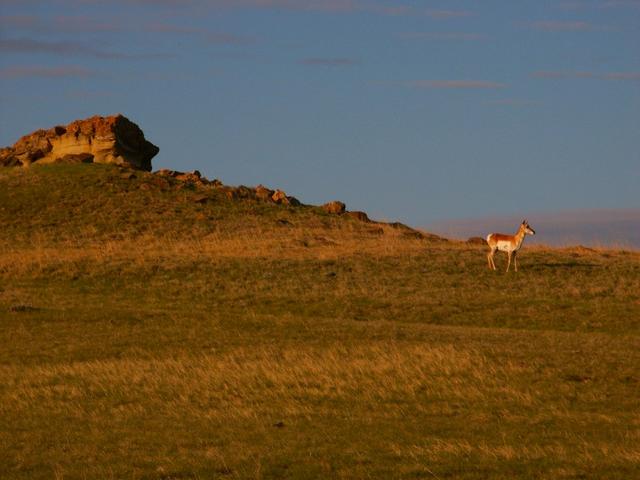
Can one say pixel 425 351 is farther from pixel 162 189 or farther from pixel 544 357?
pixel 162 189

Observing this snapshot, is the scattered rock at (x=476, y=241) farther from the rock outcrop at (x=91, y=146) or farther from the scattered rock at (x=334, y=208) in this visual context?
the rock outcrop at (x=91, y=146)

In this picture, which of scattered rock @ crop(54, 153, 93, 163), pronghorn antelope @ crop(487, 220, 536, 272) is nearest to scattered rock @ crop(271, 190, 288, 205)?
scattered rock @ crop(54, 153, 93, 163)

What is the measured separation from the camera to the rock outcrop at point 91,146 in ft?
245

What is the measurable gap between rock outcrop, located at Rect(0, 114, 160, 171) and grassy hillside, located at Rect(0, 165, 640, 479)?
2197 centimetres

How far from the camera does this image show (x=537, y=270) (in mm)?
42438

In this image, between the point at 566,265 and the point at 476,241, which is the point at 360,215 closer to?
the point at 476,241

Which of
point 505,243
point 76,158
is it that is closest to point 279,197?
point 76,158

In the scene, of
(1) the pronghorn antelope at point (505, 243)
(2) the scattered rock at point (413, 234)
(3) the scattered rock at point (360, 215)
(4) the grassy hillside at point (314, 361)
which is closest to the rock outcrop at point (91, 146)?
(3) the scattered rock at point (360, 215)

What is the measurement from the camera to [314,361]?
2177cm

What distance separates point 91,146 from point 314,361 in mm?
56829

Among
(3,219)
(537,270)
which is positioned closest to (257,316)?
(537,270)

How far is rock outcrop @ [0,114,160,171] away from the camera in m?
74.8

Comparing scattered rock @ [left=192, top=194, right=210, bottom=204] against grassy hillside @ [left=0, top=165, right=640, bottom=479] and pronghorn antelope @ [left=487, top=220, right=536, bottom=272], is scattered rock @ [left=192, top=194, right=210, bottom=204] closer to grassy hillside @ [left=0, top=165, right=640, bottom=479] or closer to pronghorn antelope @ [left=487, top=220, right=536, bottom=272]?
grassy hillside @ [left=0, top=165, right=640, bottom=479]

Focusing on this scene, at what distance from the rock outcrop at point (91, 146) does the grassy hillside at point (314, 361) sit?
72.1 ft
